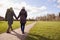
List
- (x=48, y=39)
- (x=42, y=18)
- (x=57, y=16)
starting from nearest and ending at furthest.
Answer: (x=48, y=39) < (x=57, y=16) < (x=42, y=18)

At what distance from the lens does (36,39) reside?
13508mm

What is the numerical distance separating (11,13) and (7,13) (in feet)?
1.13

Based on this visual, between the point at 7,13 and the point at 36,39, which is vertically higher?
the point at 7,13

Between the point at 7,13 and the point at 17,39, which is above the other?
the point at 7,13

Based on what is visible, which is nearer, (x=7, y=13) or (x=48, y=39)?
(x=48, y=39)

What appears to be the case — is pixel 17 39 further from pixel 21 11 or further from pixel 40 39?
pixel 21 11

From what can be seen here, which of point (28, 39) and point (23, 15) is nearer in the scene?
point (28, 39)

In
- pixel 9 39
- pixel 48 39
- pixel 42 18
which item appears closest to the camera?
pixel 9 39

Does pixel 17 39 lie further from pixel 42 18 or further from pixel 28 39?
pixel 42 18

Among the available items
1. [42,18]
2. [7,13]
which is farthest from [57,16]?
[7,13]

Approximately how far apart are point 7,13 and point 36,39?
467cm

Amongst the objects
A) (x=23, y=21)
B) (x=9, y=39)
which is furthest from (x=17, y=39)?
(x=23, y=21)

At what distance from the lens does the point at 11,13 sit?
1712 cm

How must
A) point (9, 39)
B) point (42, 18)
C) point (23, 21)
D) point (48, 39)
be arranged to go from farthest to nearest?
point (42, 18)
point (23, 21)
point (48, 39)
point (9, 39)
